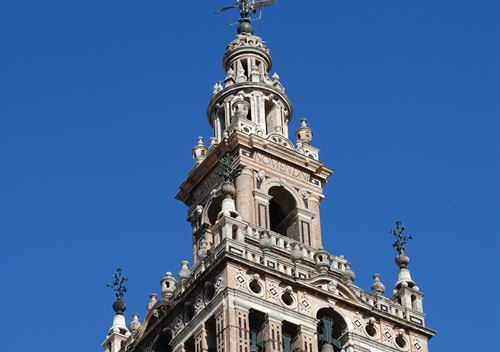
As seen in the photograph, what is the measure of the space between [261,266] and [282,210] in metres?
8.84

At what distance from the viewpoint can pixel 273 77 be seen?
82750 mm

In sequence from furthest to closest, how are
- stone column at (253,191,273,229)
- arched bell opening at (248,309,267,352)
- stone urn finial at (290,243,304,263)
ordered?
stone column at (253,191,273,229) → stone urn finial at (290,243,304,263) → arched bell opening at (248,309,267,352)

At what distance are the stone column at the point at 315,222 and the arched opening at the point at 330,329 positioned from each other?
5.40m

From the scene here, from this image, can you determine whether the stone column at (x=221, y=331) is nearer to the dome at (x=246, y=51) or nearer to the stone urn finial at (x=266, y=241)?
the stone urn finial at (x=266, y=241)

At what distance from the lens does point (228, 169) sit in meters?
73.9

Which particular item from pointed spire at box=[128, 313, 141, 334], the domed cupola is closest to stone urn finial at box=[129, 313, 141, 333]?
pointed spire at box=[128, 313, 141, 334]

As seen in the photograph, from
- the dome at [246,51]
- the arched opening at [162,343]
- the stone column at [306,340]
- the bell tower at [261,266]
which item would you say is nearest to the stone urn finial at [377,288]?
the bell tower at [261,266]

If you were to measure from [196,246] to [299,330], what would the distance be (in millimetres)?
10214

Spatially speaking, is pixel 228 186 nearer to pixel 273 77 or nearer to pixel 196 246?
pixel 196 246

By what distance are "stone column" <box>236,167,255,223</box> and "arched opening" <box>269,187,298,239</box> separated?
1.29 m

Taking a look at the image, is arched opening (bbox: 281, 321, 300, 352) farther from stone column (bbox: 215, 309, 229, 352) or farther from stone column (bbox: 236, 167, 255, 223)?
stone column (bbox: 236, 167, 255, 223)

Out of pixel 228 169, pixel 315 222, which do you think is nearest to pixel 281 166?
pixel 315 222

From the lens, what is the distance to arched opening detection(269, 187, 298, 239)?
77062 millimetres

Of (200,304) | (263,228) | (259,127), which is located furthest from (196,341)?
(259,127)
